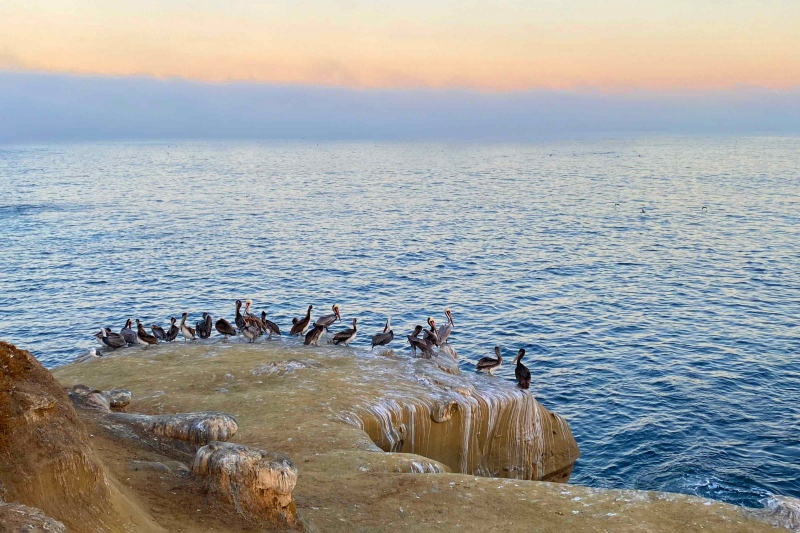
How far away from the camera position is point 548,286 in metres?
56.2

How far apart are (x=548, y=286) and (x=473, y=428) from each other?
31600mm

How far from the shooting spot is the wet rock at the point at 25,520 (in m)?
11.5

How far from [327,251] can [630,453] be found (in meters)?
46.6

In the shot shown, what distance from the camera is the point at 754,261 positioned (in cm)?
6291

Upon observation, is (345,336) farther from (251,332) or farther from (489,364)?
(489,364)

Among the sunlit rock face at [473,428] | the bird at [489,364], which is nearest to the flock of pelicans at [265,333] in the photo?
the bird at [489,364]

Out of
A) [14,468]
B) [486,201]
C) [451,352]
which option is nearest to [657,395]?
[451,352]

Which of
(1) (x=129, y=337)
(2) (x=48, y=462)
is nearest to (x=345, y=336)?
(1) (x=129, y=337)

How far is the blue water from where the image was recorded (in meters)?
31.6

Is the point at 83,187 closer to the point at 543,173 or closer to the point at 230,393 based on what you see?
the point at 543,173

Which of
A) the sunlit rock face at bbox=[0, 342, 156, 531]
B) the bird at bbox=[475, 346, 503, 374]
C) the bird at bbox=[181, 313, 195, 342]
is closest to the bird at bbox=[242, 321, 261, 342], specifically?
the bird at bbox=[181, 313, 195, 342]

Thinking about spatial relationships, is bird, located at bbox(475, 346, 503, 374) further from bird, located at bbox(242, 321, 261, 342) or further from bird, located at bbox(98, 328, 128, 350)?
bird, located at bbox(98, 328, 128, 350)

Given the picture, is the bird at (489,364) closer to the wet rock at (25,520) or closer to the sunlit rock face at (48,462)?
the sunlit rock face at (48,462)

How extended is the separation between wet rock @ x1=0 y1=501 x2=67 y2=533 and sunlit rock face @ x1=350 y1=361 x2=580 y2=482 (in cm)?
1279
